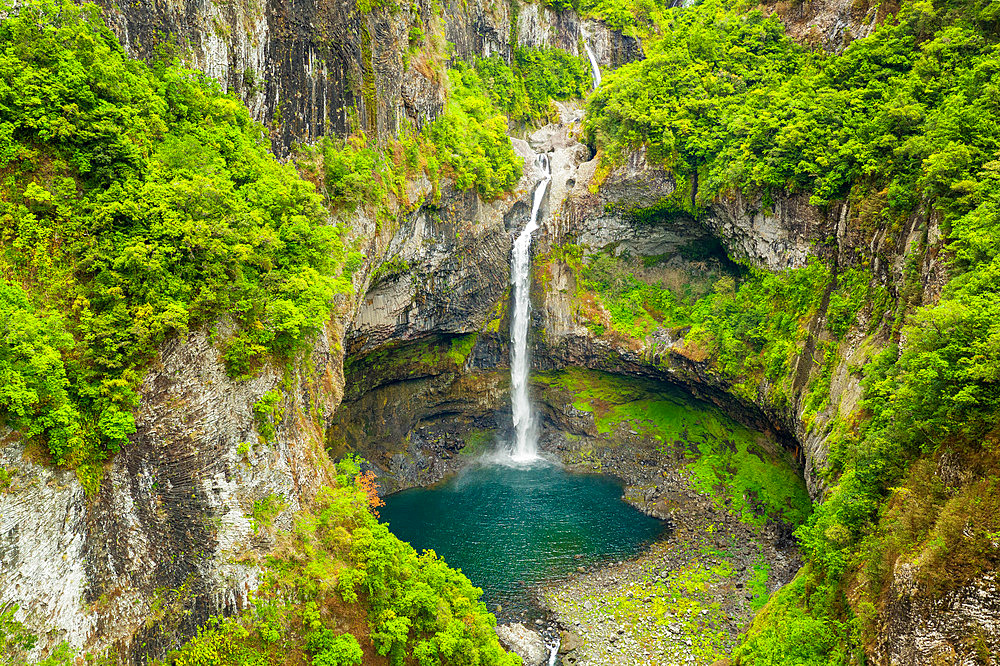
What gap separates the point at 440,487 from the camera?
29.4m

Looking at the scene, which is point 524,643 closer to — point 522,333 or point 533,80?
point 522,333

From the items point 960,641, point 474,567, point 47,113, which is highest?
point 47,113

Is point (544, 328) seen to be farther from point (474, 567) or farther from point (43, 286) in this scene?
point (43, 286)

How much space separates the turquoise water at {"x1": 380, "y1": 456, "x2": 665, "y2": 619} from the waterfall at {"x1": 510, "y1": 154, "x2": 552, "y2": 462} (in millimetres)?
2145

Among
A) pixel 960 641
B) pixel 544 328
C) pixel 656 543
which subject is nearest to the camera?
pixel 960 641

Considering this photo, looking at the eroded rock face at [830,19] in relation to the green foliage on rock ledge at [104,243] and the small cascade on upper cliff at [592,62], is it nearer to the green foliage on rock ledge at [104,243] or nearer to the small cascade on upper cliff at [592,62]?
the small cascade on upper cliff at [592,62]

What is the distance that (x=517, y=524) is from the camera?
83.3ft

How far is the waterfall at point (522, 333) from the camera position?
31344 millimetres

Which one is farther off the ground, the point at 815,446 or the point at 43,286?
the point at 43,286

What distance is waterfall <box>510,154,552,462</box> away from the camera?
31.3 meters

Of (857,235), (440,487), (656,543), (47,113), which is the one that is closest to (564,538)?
(656,543)

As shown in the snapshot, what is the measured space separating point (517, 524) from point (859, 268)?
16.1 meters

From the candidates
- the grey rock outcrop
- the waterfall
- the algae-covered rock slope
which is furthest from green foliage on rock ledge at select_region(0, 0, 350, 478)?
the waterfall

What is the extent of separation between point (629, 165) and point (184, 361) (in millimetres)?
22997
